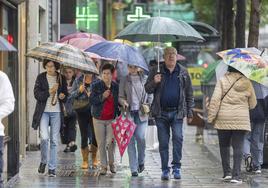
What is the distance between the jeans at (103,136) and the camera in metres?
11.7

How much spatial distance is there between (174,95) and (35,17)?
516cm

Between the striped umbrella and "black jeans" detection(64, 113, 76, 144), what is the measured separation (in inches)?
138

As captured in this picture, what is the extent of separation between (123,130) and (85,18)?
16.0m

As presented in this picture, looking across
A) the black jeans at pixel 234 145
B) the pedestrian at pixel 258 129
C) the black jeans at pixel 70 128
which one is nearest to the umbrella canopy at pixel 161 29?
the pedestrian at pixel 258 129

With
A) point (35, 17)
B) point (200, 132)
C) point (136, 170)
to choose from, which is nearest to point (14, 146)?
point (136, 170)

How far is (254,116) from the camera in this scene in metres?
12.3

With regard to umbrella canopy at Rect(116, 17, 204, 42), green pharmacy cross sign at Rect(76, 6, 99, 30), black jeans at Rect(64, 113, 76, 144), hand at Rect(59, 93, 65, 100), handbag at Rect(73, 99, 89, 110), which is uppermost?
green pharmacy cross sign at Rect(76, 6, 99, 30)

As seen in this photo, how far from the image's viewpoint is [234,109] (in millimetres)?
11039

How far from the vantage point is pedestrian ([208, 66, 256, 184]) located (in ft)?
36.1

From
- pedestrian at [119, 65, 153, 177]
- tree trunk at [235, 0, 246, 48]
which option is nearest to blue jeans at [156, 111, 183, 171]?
pedestrian at [119, 65, 153, 177]

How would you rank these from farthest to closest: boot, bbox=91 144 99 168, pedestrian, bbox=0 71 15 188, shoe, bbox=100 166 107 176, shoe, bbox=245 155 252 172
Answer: boot, bbox=91 144 99 168 < shoe, bbox=245 155 252 172 < shoe, bbox=100 166 107 176 < pedestrian, bbox=0 71 15 188

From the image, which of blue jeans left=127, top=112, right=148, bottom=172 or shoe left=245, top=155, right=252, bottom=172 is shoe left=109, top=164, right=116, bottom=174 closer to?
blue jeans left=127, top=112, right=148, bottom=172

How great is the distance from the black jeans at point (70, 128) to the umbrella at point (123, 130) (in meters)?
3.29

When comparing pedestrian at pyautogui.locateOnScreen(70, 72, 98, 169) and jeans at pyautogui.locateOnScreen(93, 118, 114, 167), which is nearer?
jeans at pyautogui.locateOnScreen(93, 118, 114, 167)
